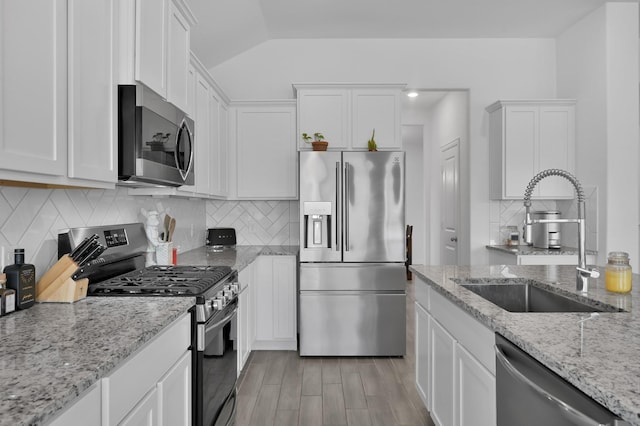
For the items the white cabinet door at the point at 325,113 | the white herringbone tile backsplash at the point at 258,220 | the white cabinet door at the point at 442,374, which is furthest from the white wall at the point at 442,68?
the white cabinet door at the point at 442,374

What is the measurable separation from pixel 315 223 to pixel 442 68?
2.24 m

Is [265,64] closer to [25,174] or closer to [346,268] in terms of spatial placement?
[346,268]

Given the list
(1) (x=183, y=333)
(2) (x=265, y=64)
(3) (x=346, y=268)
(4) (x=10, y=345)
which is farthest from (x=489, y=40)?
(4) (x=10, y=345)

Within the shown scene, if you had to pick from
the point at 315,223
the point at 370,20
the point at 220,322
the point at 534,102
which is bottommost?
the point at 220,322

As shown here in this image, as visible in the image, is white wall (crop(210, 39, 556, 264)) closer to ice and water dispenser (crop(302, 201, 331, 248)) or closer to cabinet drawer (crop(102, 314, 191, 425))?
ice and water dispenser (crop(302, 201, 331, 248))

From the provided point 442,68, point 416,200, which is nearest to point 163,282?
point 442,68

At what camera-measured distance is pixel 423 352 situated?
2547mm

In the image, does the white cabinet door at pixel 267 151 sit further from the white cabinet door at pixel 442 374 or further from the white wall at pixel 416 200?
the white wall at pixel 416 200

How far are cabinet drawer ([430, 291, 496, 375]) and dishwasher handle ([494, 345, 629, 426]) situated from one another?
0.09m

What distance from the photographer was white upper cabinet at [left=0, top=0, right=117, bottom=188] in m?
1.17

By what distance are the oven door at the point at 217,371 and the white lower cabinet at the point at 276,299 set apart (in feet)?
4.08

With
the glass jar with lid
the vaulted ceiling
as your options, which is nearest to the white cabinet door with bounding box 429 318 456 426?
the glass jar with lid

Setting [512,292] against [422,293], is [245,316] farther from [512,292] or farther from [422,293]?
[512,292]

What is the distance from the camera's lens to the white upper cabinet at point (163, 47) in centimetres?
189
